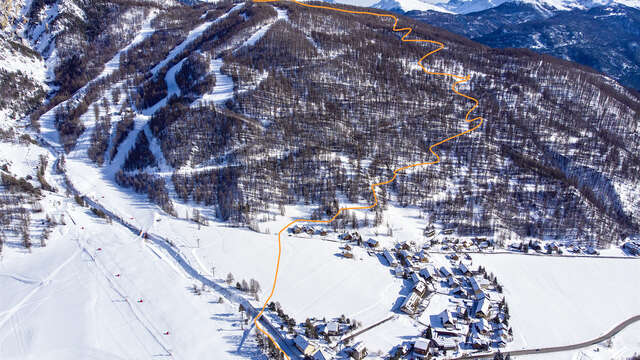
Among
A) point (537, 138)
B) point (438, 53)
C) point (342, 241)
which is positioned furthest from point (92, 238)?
point (438, 53)

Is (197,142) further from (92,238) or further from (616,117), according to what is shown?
(616,117)

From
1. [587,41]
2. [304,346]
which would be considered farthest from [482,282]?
[587,41]

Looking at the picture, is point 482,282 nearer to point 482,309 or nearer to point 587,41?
point 482,309

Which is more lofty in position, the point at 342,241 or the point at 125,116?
the point at 125,116

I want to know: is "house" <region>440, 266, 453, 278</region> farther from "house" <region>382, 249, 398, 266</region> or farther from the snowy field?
the snowy field

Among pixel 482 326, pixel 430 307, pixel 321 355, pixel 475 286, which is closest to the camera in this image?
pixel 321 355

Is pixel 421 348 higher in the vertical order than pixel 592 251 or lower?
lower
